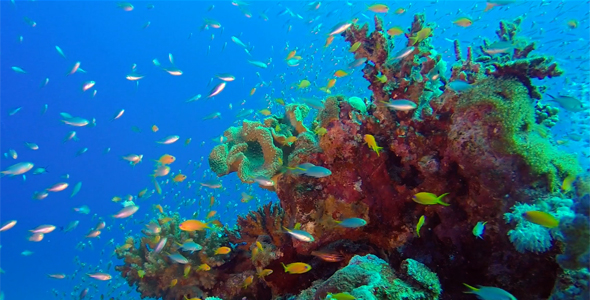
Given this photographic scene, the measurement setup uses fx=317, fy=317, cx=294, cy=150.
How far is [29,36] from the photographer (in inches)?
2303

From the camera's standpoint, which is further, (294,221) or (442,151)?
(294,221)

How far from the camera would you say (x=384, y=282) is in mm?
3123

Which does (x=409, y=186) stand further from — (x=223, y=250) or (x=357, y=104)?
(x=223, y=250)

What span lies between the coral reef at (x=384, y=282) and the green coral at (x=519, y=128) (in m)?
1.67

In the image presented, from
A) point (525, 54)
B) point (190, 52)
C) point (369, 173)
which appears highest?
point (190, 52)

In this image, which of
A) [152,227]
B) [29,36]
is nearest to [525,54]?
[152,227]

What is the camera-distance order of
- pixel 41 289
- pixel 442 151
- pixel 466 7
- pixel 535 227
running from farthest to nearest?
pixel 466 7, pixel 41 289, pixel 442 151, pixel 535 227

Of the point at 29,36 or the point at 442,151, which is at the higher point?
the point at 29,36

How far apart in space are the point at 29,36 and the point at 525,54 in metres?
77.8

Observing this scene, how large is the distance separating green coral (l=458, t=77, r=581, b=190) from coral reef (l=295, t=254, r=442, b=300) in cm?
167

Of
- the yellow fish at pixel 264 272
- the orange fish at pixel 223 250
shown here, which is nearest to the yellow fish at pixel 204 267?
the orange fish at pixel 223 250

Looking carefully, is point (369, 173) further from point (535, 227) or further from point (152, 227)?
point (152, 227)

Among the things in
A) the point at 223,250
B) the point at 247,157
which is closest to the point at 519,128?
the point at 247,157

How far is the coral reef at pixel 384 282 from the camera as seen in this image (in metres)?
3.03
